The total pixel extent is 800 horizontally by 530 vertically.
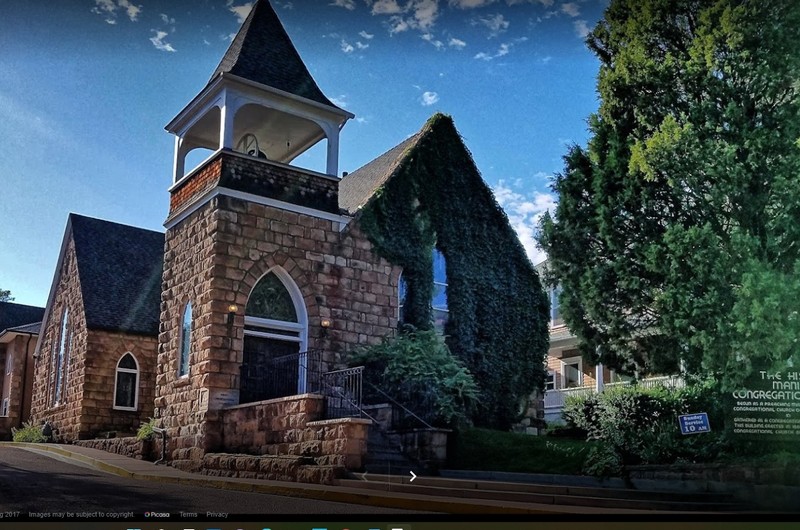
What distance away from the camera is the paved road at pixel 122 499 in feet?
17.1

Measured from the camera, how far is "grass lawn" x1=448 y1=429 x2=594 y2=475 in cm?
894

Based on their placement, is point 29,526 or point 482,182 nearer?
point 29,526

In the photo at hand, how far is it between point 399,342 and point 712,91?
210 inches

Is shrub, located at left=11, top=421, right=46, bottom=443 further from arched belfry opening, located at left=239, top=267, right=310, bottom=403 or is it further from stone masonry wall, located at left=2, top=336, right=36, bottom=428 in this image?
arched belfry opening, located at left=239, top=267, right=310, bottom=403

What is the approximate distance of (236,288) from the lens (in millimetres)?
10875

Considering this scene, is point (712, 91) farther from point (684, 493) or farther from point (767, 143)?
point (684, 493)

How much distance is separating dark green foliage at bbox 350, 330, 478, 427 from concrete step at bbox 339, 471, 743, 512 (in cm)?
206

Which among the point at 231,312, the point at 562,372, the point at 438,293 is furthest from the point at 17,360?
the point at 562,372

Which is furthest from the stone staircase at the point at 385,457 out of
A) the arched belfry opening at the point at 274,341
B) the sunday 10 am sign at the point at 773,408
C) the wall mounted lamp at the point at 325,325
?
the sunday 10 am sign at the point at 773,408

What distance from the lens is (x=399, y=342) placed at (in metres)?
11.9

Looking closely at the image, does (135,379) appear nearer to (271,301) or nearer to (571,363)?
(271,301)

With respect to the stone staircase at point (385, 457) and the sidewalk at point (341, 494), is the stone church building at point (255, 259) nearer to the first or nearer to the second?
the stone staircase at point (385, 457)

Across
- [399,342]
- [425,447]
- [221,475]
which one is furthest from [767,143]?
[221,475]

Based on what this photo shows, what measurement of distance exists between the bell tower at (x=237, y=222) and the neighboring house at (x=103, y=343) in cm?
204
